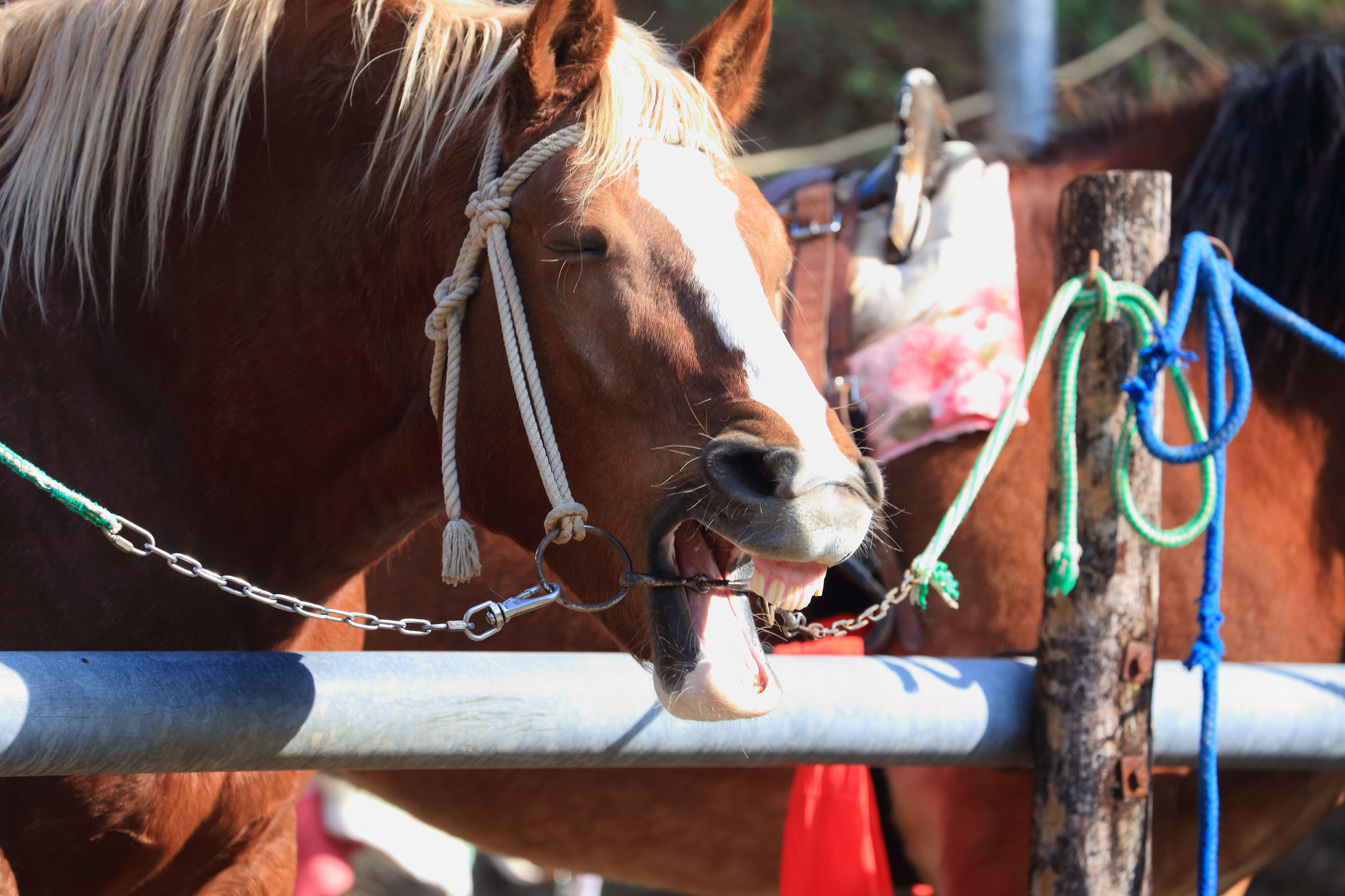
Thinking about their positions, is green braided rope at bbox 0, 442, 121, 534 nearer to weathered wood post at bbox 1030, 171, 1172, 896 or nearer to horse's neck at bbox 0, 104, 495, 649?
horse's neck at bbox 0, 104, 495, 649

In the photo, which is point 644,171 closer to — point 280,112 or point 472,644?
point 280,112

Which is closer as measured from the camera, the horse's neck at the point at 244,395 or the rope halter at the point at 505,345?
the rope halter at the point at 505,345

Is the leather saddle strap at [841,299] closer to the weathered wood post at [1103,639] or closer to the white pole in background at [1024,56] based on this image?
the weathered wood post at [1103,639]

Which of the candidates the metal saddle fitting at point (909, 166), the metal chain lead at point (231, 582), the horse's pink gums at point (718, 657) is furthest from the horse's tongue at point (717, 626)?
the metal saddle fitting at point (909, 166)

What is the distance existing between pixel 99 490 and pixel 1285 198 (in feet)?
7.09

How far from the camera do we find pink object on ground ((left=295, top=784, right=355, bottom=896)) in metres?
3.52

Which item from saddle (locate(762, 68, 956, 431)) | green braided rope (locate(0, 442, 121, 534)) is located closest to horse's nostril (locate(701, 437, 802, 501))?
green braided rope (locate(0, 442, 121, 534))

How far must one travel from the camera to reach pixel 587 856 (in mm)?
2486

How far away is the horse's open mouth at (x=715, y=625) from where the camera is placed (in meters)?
1.21

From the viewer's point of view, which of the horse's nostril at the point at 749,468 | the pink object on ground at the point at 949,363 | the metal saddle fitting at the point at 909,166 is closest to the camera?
the horse's nostril at the point at 749,468

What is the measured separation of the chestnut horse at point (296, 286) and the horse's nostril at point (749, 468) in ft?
0.45

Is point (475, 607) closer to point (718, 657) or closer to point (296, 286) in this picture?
point (718, 657)

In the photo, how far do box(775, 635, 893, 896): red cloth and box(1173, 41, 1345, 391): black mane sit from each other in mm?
1088

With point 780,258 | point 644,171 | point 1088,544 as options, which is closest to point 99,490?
point 644,171
